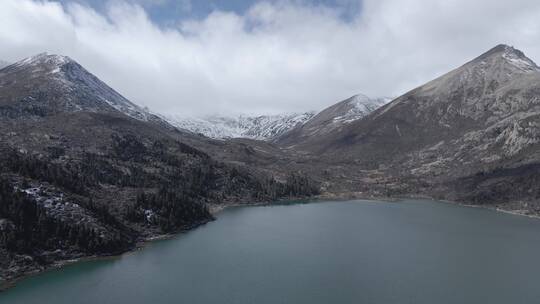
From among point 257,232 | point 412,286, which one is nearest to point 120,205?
point 257,232

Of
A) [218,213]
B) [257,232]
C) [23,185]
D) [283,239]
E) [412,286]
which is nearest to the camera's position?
[412,286]

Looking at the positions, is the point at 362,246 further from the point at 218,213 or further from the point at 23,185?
the point at 23,185

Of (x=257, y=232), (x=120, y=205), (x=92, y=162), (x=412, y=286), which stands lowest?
(x=412, y=286)

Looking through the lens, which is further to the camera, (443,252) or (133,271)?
(443,252)

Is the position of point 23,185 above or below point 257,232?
above

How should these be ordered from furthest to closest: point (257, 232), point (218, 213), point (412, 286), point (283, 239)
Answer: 1. point (218, 213)
2. point (257, 232)
3. point (283, 239)
4. point (412, 286)

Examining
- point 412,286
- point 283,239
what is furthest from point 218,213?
point 412,286

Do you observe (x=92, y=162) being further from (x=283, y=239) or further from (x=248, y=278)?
(x=248, y=278)
